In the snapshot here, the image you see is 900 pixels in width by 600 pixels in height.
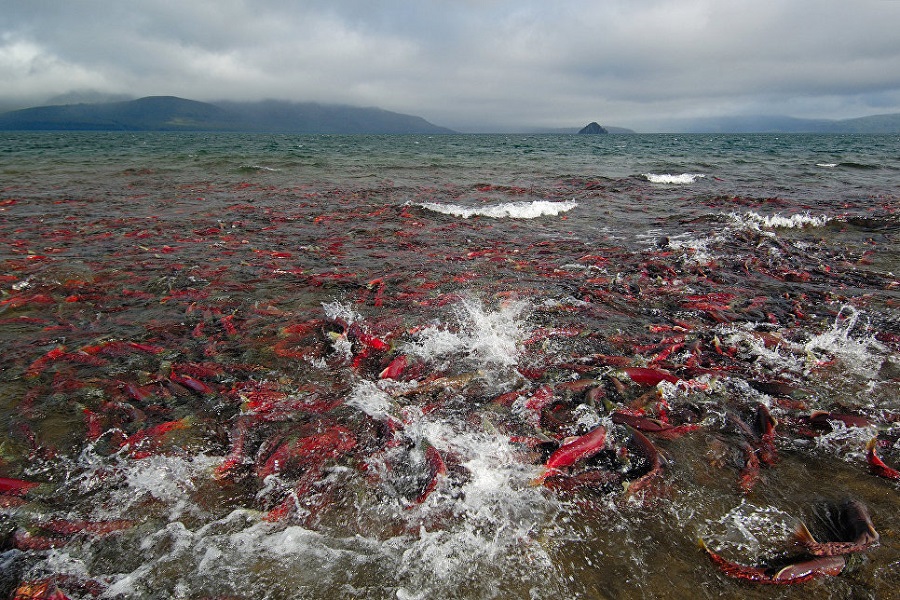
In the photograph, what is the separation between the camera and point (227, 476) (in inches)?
149

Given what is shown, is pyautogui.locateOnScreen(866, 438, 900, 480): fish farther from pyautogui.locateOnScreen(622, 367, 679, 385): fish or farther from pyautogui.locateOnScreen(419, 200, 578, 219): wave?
pyautogui.locateOnScreen(419, 200, 578, 219): wave

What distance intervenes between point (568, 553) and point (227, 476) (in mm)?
2802

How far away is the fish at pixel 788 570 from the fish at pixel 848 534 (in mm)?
63

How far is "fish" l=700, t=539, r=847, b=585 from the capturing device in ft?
9.70

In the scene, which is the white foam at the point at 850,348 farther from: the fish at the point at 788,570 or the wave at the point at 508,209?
the wave at the point at 508,209

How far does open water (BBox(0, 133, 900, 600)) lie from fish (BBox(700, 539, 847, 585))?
0.11 ft

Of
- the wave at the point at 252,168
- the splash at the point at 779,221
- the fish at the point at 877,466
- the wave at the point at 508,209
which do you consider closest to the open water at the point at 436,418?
the fish at the point at 877,466

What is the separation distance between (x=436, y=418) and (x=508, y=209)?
501 inches

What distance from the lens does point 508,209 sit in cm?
1625

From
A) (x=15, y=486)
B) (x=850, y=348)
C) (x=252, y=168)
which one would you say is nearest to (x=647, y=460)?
(x=850, y=348)

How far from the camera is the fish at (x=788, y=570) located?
2.96 m

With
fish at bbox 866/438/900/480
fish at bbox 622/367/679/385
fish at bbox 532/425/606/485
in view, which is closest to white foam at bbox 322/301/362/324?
fish at bbox 532/425/606/485

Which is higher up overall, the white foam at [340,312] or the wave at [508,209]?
the wave at [508,209]

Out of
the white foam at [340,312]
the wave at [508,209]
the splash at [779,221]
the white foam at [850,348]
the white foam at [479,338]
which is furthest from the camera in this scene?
the wave at [508,209]
